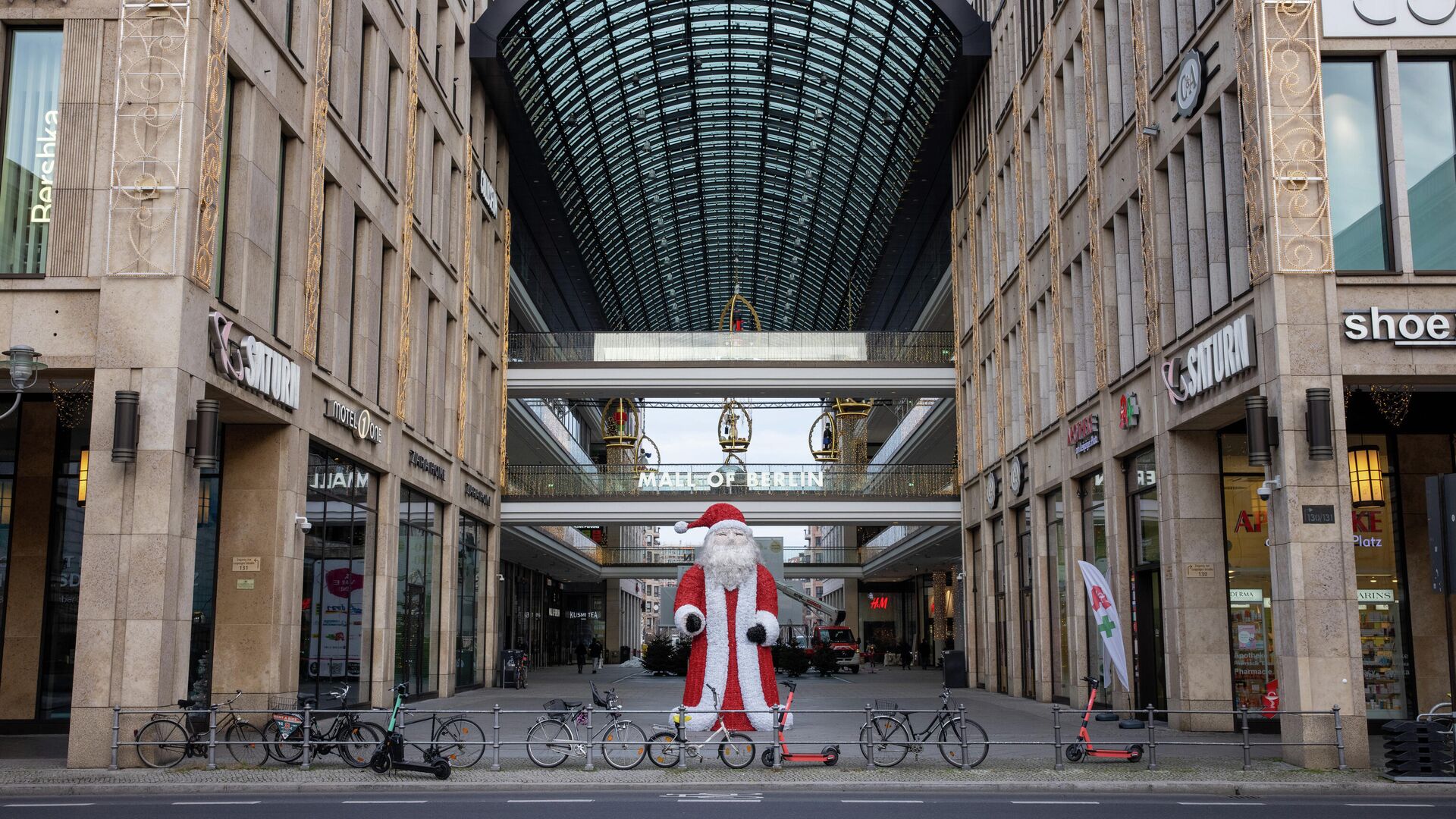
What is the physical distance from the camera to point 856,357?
4119cm

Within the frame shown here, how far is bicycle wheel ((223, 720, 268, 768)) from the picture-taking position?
52.5 ft

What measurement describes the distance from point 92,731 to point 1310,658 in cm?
1486

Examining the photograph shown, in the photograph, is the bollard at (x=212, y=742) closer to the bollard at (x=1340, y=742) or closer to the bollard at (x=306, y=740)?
the bollard at (x=306, y=740)

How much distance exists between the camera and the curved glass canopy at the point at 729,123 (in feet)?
128

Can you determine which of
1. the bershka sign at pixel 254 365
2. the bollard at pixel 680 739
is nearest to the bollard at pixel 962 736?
the bollard at pixel 680 739

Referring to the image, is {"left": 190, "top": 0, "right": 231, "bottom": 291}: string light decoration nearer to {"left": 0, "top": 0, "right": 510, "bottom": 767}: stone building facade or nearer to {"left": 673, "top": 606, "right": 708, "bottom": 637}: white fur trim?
{"left": 0, "top": 0, "right": 510, "bottom": 767}: stone building facade

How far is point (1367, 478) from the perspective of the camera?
69.9 ft

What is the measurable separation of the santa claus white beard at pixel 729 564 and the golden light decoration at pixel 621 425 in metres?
25.2

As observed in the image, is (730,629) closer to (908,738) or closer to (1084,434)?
(908,738)

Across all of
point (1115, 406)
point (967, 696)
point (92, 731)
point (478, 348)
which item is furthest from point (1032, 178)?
point (92, 731)

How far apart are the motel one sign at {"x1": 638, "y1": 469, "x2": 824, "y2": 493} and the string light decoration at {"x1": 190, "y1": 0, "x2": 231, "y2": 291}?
24.5 meters

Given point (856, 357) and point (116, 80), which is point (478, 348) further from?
point (116, 80)

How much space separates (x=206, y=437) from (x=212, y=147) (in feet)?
13.6

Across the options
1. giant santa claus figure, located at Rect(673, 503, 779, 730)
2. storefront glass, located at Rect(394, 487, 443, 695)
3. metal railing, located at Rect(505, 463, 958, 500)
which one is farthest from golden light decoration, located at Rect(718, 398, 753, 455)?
giant santa claus figure, located at Rect(673, 503, 779, 730)
